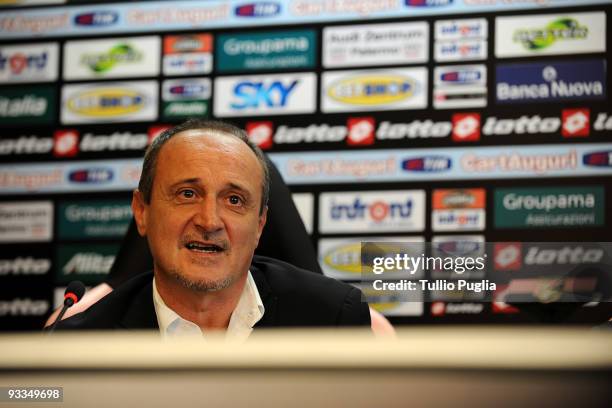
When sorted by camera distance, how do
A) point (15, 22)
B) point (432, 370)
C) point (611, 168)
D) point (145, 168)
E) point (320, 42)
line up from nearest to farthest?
1. point (432, 370)
2. point (145, 168)
3. point (611, 168)
4. point (320, 42)
5. point (15, 22)

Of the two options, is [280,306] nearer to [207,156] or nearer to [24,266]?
[207,156]

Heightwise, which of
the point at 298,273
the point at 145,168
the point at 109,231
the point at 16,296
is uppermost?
the point at 145,168

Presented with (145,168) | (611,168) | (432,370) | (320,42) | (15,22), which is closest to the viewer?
(432,370)

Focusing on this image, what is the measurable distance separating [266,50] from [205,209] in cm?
286

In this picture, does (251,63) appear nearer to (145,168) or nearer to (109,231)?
(109,231)

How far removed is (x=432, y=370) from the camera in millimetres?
476

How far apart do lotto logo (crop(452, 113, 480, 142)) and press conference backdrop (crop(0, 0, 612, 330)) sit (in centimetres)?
1

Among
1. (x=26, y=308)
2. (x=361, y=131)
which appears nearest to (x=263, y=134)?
(x=361, y=131)

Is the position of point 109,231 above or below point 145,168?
below

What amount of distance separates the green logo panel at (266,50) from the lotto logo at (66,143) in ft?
2.74

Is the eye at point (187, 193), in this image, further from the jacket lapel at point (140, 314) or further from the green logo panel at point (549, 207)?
the green logo panel at point (549, 207)

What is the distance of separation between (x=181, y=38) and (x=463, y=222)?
171 centimetres

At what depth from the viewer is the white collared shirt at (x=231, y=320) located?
1781 millimetres

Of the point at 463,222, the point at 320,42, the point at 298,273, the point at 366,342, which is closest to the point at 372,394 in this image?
the point at 366,342
